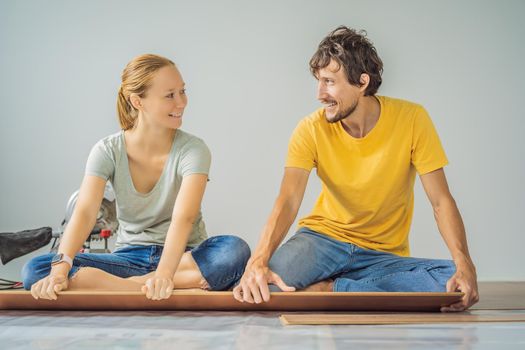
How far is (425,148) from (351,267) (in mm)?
491

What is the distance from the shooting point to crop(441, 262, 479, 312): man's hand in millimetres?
1855

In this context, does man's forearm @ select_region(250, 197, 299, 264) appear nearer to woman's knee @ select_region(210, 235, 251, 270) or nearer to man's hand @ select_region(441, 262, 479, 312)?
woman's knee @ select_region(210, 235, 251, 270)

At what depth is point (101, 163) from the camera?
7.39 feet

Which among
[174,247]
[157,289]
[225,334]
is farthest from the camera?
[174,247]

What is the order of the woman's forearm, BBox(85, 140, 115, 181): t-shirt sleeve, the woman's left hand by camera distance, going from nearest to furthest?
the woman's left hand → the woman's forearm → BBox(85, 140, 115, 181): t-shirt sleeve

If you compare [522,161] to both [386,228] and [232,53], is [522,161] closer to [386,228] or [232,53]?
[232,53]

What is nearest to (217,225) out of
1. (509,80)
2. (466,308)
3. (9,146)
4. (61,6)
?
(9,146)

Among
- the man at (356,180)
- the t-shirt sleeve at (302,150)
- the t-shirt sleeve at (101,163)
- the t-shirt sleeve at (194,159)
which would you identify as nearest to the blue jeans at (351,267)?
the man at (356,180)

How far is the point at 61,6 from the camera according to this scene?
4.75 m

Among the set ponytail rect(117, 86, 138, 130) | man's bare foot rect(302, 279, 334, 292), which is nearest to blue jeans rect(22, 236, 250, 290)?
man's bare foot rect(302, 279, 334, 292)

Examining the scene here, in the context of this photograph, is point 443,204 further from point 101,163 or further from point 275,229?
point 101,163

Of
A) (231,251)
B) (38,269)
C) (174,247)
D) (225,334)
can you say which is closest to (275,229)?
(231,251)

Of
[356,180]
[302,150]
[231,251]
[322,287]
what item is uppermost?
[302,150]

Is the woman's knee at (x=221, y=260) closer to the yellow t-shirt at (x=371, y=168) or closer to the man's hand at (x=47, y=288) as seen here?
the yellow t-shirt at (x=371, y=168)
